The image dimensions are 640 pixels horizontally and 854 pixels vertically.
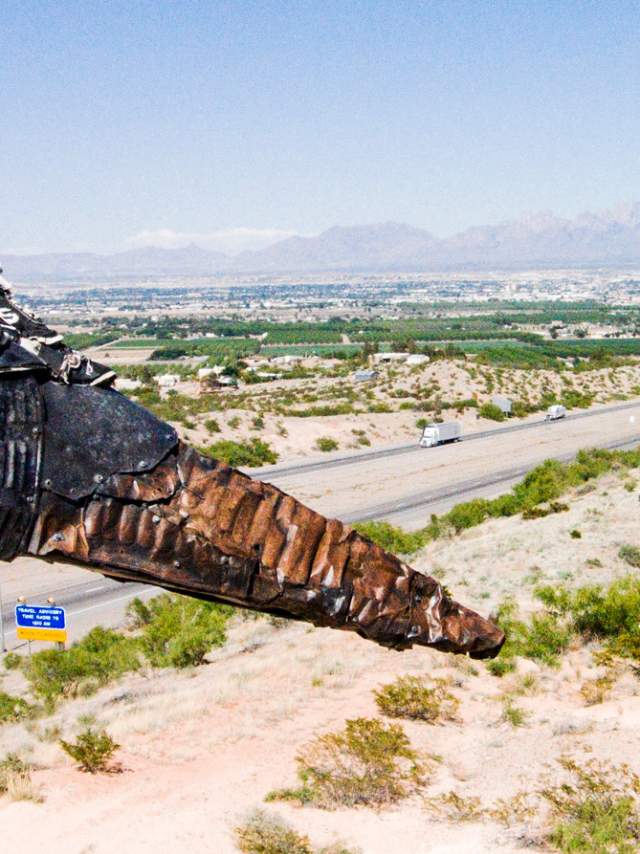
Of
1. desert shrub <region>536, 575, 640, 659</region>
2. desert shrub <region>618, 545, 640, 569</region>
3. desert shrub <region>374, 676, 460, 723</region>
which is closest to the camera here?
desert shrub <region>374, 676, 460, 723</region>

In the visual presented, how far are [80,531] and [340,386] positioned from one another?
92810 mm

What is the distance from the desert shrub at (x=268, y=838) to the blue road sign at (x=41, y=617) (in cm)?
802

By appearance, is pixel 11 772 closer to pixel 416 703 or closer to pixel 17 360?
pixel 416 703

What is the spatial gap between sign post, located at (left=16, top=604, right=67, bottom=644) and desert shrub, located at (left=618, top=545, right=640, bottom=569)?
1381 centimetres

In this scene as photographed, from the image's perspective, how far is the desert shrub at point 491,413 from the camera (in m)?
77.8

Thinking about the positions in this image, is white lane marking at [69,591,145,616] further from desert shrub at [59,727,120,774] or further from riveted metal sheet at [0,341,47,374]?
riveted metal sheet at [0,341,47,374]

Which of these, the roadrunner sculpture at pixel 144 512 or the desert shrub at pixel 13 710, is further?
the desert shrub at pixel 13 710

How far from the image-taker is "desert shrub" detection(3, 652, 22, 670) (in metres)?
21.1

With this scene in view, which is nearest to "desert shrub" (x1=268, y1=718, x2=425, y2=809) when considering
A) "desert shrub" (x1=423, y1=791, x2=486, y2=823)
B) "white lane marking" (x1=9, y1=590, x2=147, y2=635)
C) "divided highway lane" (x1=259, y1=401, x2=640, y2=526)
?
"desert shrub" (x1=423, y1=791, x2=486, y2=823)

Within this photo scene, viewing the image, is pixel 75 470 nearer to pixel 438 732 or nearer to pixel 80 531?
pixel 80 531

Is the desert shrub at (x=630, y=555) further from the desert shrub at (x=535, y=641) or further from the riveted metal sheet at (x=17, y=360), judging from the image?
the riveted metal sheet at (x=17, y=360)

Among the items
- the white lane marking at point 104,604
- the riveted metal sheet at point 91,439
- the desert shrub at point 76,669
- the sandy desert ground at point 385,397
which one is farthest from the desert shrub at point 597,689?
the sandy desert ground at point 385,397

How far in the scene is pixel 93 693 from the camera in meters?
17.7

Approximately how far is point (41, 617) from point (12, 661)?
4791mm
